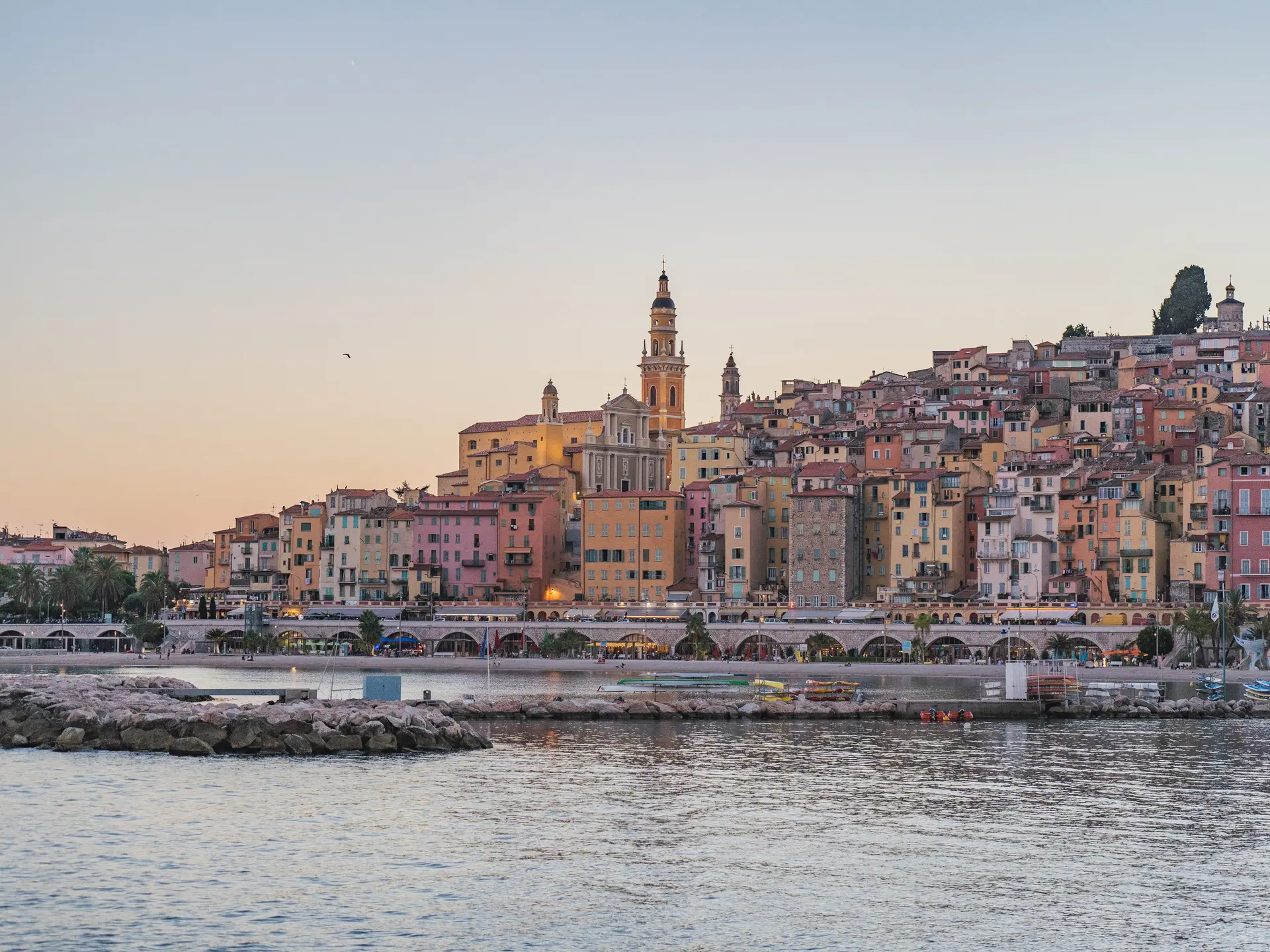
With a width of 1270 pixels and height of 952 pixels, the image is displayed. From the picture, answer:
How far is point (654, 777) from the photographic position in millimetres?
45219

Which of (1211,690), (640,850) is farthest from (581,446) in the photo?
(640,850)

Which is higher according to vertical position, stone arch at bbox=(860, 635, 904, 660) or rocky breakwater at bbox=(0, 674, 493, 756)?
stone arch at bbox=(860, 635, 904, 660)

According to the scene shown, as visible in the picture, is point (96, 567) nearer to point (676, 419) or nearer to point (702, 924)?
point (676, 419)

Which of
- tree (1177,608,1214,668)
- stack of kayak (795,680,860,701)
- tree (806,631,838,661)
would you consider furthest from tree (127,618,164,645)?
tree (1177,608,1214,668)

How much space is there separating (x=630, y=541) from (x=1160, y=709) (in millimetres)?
59548

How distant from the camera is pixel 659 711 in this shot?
63750mm

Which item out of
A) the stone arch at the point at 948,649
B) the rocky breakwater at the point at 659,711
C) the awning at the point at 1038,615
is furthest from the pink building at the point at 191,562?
the rocky breakwater at the point at 659,711

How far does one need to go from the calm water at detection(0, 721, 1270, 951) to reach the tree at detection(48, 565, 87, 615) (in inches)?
3404

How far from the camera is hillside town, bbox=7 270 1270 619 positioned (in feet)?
340

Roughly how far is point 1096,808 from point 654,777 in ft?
36.8

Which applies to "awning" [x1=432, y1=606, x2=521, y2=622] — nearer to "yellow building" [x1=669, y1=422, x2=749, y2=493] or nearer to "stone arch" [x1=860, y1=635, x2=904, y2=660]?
"yellow building" [x1=669, y1=422, x2=749, y2=493]

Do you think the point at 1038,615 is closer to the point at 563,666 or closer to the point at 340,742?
the point at 563,666

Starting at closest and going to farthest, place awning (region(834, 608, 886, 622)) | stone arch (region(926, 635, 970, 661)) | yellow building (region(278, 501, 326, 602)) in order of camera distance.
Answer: stone arch (region(926, 635, 970, 661)) → awning (region(834, 608, 886, 622)) → yellow building (region(278, 501, 326, 602))

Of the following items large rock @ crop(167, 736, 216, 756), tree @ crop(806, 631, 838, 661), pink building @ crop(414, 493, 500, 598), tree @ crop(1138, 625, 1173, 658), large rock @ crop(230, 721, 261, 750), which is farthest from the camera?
pink building @ crop(414, 493, 500, 598)
